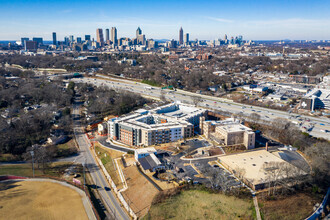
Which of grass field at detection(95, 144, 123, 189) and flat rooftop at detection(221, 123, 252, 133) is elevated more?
flat rooftop at detection(221, 123, 252, 133)

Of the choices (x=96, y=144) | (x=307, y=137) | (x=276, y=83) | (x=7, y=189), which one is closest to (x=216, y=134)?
(x=307, y=137)

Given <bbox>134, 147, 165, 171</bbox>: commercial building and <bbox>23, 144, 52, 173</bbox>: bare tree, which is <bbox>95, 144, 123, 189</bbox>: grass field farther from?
<bbox>23, 144, 52, 173</bbox>: bare tree

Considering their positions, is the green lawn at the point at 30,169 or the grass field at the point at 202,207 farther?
the green lawn at the point at 30,169

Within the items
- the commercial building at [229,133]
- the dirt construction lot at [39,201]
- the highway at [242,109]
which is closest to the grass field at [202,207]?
the dirt construction lot at [39,201]

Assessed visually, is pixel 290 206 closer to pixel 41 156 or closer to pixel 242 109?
pixel 41 156

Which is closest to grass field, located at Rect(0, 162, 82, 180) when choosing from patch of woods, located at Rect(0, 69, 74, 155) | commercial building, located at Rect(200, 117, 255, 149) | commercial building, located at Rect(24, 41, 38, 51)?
patch of woods, located at Rect(0, 69, 74, 155)

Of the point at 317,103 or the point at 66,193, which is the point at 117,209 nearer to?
the point at 66,193

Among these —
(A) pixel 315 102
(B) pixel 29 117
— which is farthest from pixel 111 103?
(A) pixel 315 102

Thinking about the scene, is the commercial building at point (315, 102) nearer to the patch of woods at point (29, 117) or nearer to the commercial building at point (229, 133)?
the commercial building at point (229, 133)
